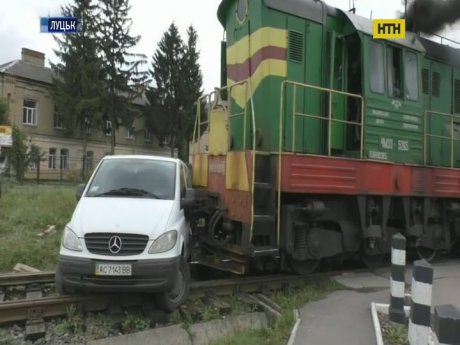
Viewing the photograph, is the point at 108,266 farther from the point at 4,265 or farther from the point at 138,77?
the point at 138,77

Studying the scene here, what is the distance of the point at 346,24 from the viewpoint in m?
8.63

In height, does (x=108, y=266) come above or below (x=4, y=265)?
above

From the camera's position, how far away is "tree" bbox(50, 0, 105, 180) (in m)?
40.9

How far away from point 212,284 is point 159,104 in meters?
42.6

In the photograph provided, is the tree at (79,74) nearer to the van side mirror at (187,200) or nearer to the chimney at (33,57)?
the chimney at (33,57)

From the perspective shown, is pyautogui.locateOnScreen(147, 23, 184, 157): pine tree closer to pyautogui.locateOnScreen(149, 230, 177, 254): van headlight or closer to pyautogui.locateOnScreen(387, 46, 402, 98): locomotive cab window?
pyautogui.locateOnScreen(387, 46, 402, 98): locomotive cab window

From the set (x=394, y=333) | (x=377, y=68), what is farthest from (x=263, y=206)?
(x=377, y=68)

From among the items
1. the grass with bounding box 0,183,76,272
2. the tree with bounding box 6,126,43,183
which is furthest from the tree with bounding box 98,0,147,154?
the grass with bounding box 0,183,76,272

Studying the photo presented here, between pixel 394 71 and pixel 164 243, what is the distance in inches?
213

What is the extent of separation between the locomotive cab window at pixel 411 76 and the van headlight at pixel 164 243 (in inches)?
209

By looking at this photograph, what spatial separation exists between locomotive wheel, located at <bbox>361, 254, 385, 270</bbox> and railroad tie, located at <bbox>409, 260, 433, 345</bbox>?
14.2ft

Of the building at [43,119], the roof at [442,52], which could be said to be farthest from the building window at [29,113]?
the roof at [442,52]

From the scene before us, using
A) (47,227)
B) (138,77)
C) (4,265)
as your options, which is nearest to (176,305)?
(4,265)

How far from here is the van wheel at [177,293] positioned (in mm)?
6273
